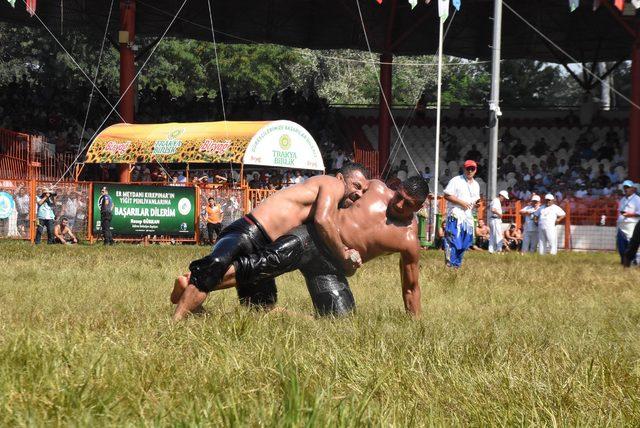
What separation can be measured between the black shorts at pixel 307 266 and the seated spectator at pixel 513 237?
18722 millimetres

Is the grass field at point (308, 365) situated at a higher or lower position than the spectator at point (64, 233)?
higher

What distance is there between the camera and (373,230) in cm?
736

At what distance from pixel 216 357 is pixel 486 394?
1.24m

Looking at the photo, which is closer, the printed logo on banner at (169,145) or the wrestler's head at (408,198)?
the wrestler's head at (408,198)

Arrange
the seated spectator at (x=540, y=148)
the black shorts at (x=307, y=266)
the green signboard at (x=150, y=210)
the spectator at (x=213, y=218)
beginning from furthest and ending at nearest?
the seated spectator at (x=540, y=148), the spectator at (x=213, y=218), the green signboard at (x=150, y=210), the black shorts at (x=307, y=266)

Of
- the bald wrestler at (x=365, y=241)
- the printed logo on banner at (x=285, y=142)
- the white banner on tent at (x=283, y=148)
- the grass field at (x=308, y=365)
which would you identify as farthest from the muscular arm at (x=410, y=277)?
the printed logo on banner at (x=285, y=142)

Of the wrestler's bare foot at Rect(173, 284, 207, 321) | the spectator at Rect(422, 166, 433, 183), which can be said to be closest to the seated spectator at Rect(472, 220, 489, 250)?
the spectator at Rect(422, 166, 433, 183)

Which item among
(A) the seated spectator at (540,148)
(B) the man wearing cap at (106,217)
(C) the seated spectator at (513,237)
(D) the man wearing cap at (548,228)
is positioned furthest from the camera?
(A) the seated spectator at (540,148)

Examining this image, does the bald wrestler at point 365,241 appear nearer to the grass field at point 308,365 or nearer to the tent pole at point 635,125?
the grass field at point 308,365

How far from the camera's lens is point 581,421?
3.79 metres

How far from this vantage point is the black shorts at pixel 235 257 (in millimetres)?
6750

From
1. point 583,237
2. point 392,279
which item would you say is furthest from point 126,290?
point 583,237

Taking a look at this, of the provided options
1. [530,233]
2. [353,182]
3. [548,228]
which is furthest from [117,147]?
[353,182]

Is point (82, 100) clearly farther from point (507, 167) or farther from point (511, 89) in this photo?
point (511, 89)
